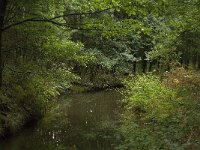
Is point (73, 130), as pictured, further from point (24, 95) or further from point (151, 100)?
point (151, 100)

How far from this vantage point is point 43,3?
48.0 ft

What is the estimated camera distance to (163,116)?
576 inches

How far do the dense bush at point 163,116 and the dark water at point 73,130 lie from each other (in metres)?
0.97

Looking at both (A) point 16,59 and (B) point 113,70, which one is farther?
(B) point 113,70

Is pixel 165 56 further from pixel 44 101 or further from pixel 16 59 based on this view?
pixel 16 59

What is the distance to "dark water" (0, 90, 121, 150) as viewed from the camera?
14848mm

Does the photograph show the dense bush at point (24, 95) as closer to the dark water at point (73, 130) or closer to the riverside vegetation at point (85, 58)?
the riverside vegetation at point (85, 58)

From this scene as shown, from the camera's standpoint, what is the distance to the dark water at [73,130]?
14.8m

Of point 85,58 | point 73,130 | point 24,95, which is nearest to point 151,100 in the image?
point 73,130

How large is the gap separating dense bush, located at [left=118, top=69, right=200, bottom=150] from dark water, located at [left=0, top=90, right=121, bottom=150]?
970mm

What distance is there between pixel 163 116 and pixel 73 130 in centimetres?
491

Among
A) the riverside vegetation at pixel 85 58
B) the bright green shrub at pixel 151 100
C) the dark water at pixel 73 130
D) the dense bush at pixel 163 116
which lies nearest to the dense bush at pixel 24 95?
the riverside vegetation at pixel 85 58

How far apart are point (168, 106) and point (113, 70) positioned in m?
23.8

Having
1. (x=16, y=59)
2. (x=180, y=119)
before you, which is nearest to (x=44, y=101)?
(x=16, y=59)
